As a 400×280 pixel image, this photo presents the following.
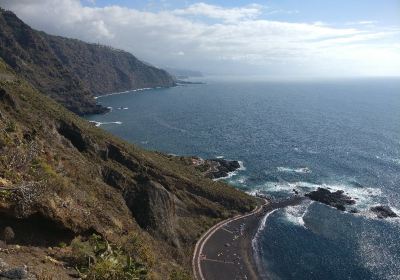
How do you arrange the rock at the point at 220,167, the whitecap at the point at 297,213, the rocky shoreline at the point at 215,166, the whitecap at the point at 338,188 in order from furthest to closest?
the rocky shoreline at the point at 215,166 → the rock at the point at 220,167 → the whitecap at the point at 338,188 → the whitecap at the point at 297,213

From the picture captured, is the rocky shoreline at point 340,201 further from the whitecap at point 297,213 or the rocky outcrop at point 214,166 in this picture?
the rocky outcrop at point 214,166

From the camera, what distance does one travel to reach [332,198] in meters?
92.0

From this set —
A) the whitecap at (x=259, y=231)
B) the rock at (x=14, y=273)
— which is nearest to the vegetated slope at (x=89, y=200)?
the rock at (x=14, y=273)

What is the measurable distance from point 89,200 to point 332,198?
225 feet

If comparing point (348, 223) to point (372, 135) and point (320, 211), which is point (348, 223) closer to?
point (320, 211)

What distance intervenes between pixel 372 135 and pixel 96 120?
11544 centimetres

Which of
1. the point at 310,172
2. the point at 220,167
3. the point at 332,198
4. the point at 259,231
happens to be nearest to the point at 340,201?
the point at 332,198

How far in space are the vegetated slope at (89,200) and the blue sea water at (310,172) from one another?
13143mm

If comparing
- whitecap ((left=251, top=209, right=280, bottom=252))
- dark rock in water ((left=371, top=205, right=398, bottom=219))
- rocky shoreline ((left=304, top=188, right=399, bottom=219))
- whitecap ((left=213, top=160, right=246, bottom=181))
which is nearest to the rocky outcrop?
whitecap ((left=213, top=160, right=246, bottom=181))

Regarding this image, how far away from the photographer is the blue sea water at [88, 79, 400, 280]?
2623 inches

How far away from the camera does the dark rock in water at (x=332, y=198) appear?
89.4 meters

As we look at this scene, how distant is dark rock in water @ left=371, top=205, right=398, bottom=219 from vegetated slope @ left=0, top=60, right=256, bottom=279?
26548mm

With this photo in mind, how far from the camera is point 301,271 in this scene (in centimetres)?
6303

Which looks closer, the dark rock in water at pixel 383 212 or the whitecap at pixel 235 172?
the dark rock in water at pixel 383 212
